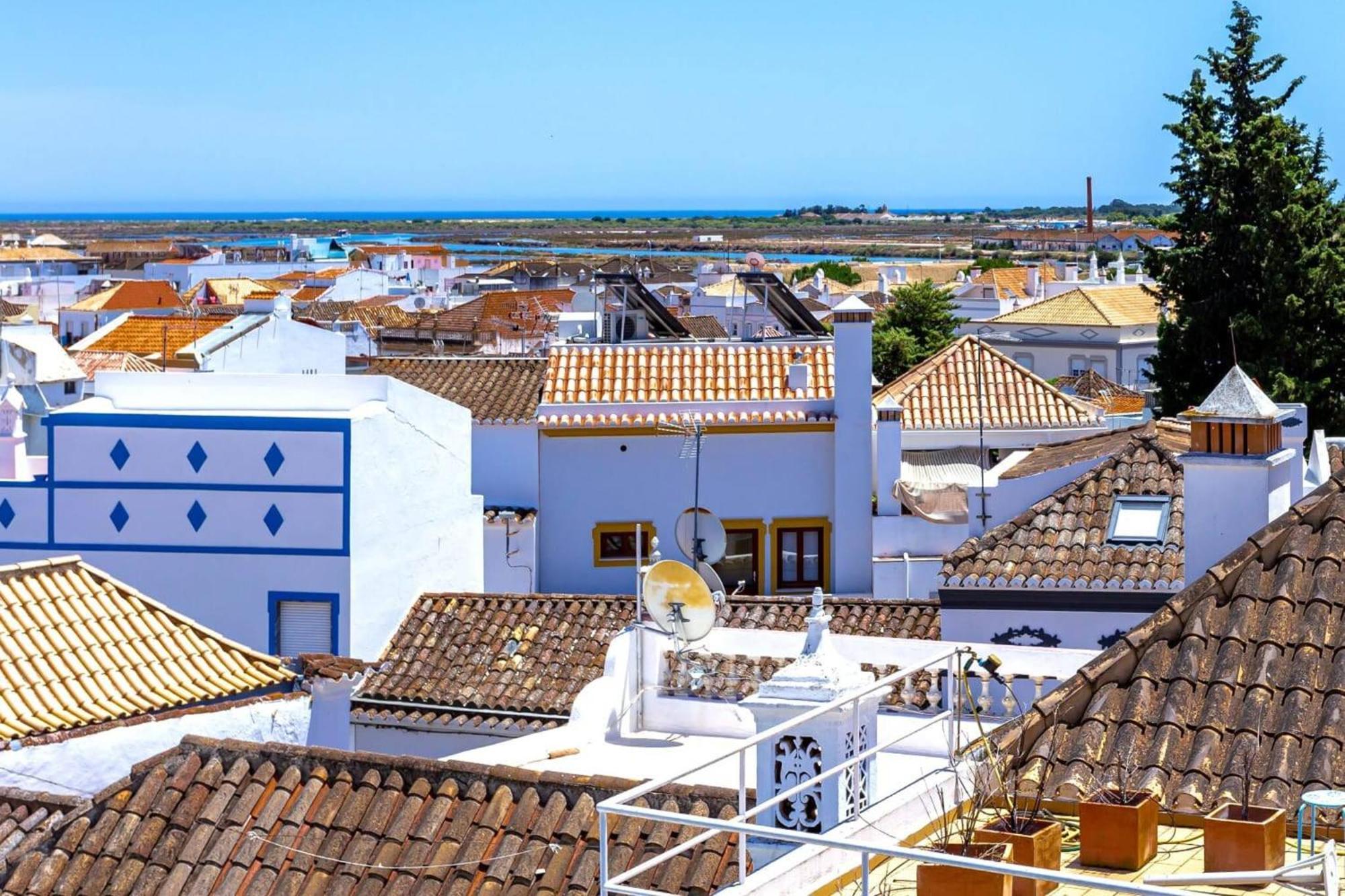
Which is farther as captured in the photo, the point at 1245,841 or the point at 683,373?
the point at 683,373

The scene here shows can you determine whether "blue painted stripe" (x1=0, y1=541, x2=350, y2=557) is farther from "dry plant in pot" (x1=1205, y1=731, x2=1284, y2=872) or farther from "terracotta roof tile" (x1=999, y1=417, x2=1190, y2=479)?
"dry plant in pot" (x1=1205, y1=731, x2=1284, y2=872)

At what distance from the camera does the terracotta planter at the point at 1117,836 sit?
6.71 m

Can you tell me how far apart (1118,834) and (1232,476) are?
13.4ft

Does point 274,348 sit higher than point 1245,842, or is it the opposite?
point 274,348

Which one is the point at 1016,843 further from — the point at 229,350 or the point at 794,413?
the point at 229,350

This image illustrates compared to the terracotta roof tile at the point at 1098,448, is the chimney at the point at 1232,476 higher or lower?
higher

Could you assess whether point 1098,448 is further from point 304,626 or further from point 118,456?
point 118,456

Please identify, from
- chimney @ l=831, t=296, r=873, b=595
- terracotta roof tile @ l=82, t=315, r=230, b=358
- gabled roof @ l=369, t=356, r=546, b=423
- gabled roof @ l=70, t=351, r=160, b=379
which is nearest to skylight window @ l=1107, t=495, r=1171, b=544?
chimney @ l=831, t=296, r=873, b=595

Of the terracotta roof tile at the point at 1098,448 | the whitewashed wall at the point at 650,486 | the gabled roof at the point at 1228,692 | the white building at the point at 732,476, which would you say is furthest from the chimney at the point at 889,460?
the gabled roof at the point at 1228,692

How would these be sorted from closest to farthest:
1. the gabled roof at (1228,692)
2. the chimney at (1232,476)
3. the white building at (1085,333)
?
the gabled roof at (1228,692) → the chimney at (1232,476) → the white building at (1085,333)

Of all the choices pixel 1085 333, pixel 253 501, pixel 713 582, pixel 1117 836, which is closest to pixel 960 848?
pixel 1117 836

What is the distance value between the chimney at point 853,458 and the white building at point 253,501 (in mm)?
7771

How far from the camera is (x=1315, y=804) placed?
19.6 feet

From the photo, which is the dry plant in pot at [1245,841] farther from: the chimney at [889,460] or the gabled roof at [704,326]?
the gabled roof at [704,326]
